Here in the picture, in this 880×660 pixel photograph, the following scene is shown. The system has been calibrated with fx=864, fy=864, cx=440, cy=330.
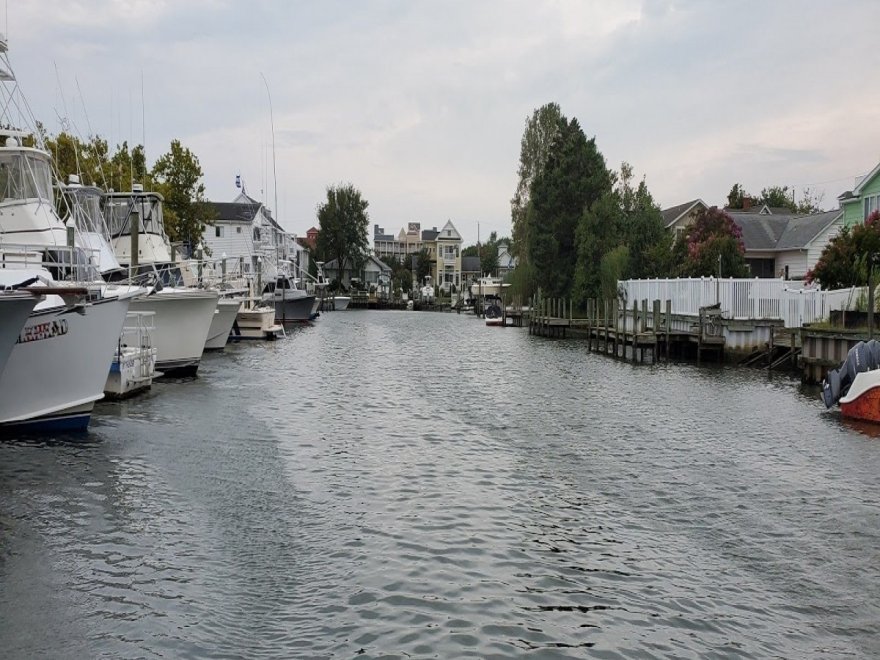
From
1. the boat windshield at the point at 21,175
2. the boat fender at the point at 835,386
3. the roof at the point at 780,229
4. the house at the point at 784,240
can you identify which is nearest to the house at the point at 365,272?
the roof at the point at 780,229

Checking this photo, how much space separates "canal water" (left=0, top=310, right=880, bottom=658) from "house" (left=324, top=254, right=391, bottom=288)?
343 feet

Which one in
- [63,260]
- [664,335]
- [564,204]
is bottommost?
[664,335]

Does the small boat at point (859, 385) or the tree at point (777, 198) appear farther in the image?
the tree at point (777, 198)

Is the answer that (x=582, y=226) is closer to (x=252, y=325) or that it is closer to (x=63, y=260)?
(x=252, y=325)

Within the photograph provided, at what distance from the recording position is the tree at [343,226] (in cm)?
12462

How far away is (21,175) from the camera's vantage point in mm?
20656

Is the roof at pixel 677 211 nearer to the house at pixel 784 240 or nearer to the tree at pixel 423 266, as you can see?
the house at pixel 784 240

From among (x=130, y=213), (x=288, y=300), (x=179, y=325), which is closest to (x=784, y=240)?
(x=288, y=300)

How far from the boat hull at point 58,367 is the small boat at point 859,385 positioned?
17.2 m

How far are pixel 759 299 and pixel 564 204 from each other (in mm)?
34833

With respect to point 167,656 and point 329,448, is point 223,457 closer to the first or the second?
point 329,448

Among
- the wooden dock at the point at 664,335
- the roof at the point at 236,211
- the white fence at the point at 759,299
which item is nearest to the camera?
the white fence at the point at 759,299

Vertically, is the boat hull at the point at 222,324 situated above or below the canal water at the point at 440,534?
above

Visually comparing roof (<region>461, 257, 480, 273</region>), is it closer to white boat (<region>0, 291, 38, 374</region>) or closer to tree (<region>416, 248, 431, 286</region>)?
tree (<region>416, 248, 431, 286</region>)
